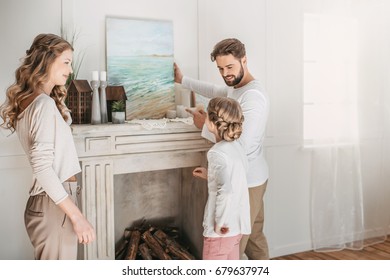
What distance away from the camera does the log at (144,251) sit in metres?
2.18

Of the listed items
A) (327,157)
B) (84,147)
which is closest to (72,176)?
(84,147)

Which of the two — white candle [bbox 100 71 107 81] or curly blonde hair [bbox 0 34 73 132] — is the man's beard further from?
curly blonde hair [bbox 0 34 73 132]

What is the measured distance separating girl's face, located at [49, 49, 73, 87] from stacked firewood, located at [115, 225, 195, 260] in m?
1.06

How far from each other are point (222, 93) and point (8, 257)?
132 centimetres

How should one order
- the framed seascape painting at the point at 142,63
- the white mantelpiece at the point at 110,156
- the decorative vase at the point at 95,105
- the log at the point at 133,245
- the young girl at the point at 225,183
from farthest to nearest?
1. the log at the point at 133,245
2. the framed seascape painting at the point at 142,63
3. the decorative vase at the point at 95,105
4. the white mantelpiece at the point at 110,156
5. the young girl at the point at 225,183

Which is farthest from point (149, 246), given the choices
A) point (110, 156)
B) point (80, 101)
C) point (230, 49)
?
point (230, 49)

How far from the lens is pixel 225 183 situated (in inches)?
63.1

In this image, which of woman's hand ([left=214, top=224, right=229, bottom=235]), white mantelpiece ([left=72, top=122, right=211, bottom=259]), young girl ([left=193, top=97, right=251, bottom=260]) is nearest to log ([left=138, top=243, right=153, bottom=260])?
white mantelpiece ([left=72, top=122, right=211, bottom=259])

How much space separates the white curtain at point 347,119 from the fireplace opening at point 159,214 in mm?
807

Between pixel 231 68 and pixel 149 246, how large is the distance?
109 centimetres

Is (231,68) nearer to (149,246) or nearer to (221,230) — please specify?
(221,230)

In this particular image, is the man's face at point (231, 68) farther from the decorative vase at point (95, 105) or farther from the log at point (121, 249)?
the log at point (121, 249)

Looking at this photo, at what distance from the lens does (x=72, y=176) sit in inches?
59.6

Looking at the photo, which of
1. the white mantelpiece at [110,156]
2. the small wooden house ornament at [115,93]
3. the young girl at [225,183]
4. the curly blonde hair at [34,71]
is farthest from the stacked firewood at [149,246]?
the curly blonde hair at [34,71]
